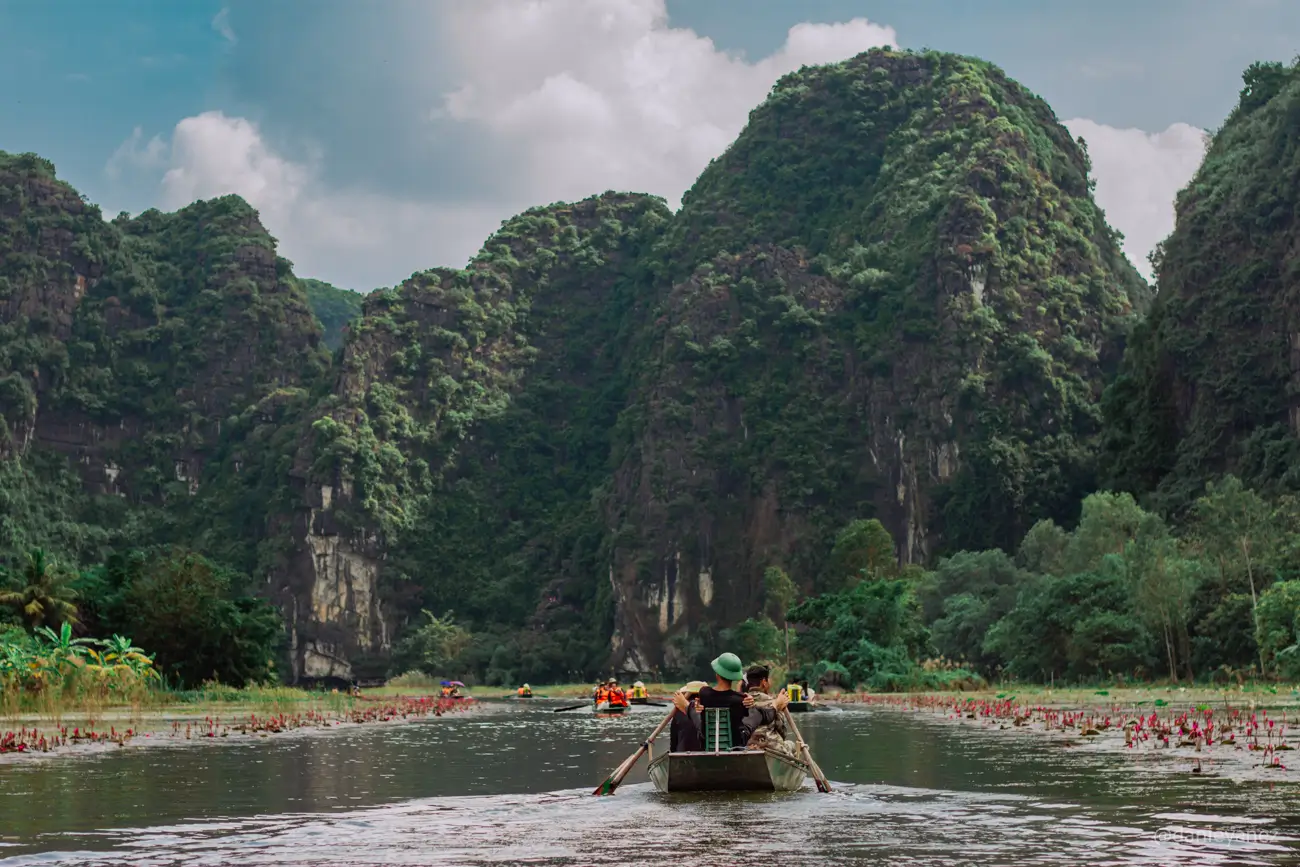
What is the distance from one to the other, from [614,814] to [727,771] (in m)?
1.68

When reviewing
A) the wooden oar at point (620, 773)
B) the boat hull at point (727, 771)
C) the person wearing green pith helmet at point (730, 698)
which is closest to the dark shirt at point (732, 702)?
the person wearing green pith helmet at point (730, 698)

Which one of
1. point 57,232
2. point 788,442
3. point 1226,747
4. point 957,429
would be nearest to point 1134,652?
point 1226,747

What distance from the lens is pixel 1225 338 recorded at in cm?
9775

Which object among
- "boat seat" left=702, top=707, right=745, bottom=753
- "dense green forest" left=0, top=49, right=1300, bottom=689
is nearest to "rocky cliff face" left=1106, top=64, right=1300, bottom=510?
"dense green forest" left=0, top=49, right=1300, bottom=689

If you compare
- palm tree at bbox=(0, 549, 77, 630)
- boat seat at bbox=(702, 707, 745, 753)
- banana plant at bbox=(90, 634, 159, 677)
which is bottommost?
boat seat at bbox=(702, 707, 745, 753)

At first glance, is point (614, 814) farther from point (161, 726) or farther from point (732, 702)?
point (161, 726)

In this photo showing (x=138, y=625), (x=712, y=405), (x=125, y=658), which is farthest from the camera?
(x=712, y=405)

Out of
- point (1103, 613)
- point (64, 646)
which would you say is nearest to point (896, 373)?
point (1103, 613)

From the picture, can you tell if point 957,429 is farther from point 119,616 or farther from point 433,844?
point 433,844

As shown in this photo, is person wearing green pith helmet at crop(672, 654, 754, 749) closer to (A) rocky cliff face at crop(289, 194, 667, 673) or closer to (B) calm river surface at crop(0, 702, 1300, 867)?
(B) calm river surface at crop(0, 702, 1300, 867)

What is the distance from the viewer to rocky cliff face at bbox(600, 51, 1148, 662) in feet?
416

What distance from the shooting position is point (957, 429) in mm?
127938

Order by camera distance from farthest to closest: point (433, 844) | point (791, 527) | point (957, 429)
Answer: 1. point (791, 527)
2. point (957, 429)
3. point (433, 844)

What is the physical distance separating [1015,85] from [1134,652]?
117666 mm
